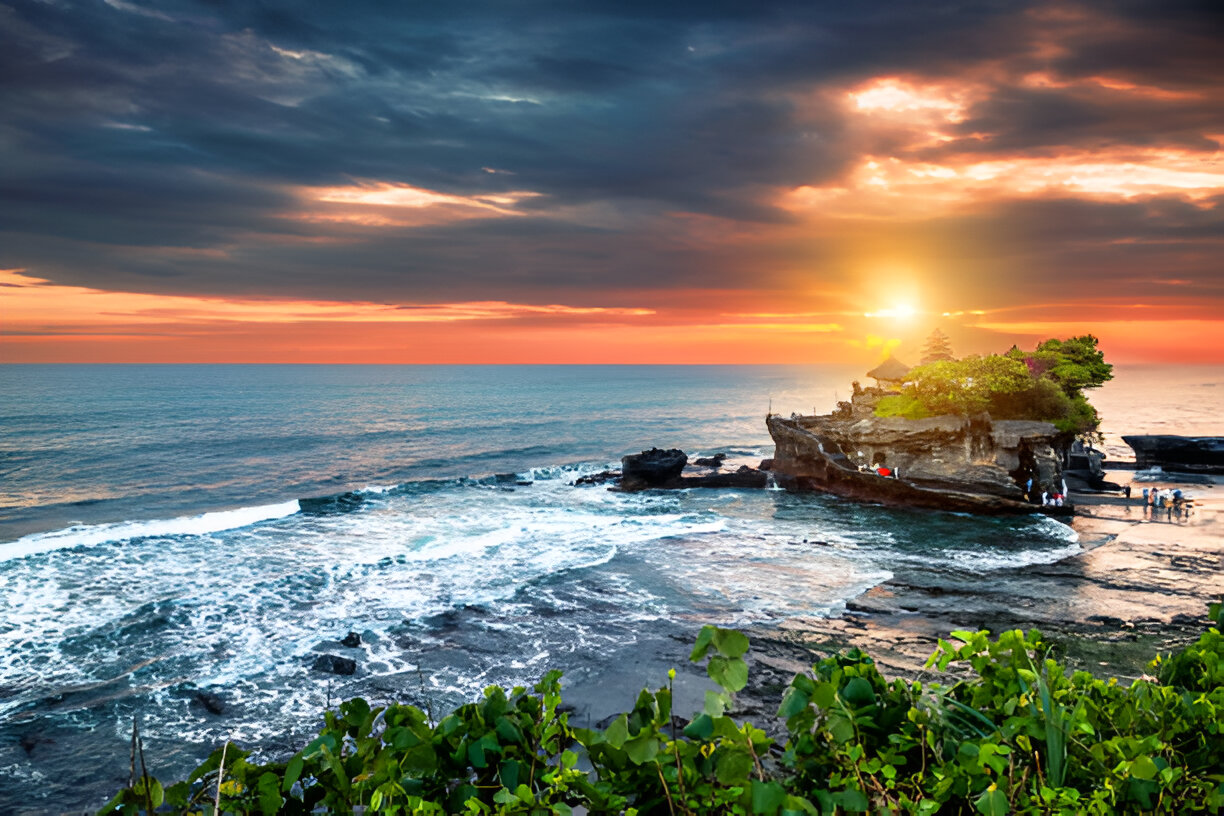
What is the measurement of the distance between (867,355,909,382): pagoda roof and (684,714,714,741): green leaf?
178ft

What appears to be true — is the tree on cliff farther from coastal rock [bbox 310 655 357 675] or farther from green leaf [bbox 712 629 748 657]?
green leaf [bbox 712 629 748 657]

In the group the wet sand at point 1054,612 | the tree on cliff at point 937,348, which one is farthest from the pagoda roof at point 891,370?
the wet sand at point 1054,612

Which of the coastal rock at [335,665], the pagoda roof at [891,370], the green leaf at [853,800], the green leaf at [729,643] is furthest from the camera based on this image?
the pagoda roof at [891,370]

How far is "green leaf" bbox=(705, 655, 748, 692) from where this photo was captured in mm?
3277

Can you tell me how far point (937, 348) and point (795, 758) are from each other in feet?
210

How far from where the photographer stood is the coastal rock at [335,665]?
63.7ft

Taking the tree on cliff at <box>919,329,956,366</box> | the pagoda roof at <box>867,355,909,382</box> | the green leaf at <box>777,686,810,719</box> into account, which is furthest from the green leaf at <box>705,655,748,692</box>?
the tree on cliff at <box>919,329,956,366</box>

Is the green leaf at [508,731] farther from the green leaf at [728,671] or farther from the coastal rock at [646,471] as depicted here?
the coastal rock at [646,471]

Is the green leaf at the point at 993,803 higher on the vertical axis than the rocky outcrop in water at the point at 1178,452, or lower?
higher

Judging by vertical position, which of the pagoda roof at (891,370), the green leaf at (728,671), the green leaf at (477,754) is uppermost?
the pagoda roof at (891,370)

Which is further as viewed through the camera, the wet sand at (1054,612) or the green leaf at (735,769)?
the wet sand at (1054,612)

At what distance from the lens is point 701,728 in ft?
→ 12.3

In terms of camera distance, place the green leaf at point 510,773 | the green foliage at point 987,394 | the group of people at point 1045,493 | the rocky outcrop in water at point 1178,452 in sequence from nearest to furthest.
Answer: the green leaf at point 510,773 < the group of people at point 1045,493 < the green foliage at point 987,394 < the rocky outcrop in water at point 1178,452

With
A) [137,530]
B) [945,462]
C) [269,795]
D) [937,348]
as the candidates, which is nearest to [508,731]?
[269,795]
